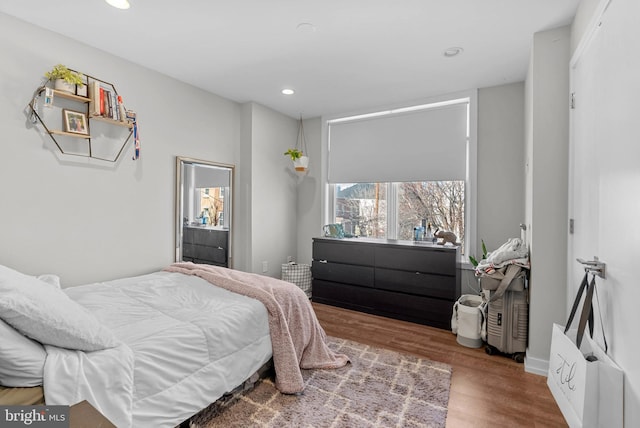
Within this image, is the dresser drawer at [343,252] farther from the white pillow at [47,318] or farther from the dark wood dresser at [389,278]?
the white pillow at [47,318]

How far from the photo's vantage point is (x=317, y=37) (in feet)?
8.05

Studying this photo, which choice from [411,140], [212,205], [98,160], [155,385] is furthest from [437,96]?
[155,385]

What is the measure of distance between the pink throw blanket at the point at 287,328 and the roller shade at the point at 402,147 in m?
2.22

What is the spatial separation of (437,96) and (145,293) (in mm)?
3529

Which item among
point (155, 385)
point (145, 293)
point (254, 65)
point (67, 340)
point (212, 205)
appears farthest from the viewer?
point (212, 205)

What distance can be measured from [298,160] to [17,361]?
3.44 meters

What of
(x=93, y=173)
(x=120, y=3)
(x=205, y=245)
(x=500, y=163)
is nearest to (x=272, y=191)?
(x=205, y=245)

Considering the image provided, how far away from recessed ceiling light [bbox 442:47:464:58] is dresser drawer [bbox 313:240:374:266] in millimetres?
2068

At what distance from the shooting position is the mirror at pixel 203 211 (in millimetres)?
3326

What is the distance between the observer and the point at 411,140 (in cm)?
389

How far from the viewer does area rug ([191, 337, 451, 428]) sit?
182 centimetres

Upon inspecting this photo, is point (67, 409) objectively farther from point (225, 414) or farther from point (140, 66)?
point (140, 66)

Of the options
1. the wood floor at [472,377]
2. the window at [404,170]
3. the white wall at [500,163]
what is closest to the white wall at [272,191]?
the window at [404,170]

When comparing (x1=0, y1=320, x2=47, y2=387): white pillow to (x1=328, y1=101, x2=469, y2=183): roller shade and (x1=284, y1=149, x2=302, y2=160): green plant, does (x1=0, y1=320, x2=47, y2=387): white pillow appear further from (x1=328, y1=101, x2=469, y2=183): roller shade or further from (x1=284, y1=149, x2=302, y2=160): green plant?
(x1=328, y1=101, x2=469, y2=183): roller shade
